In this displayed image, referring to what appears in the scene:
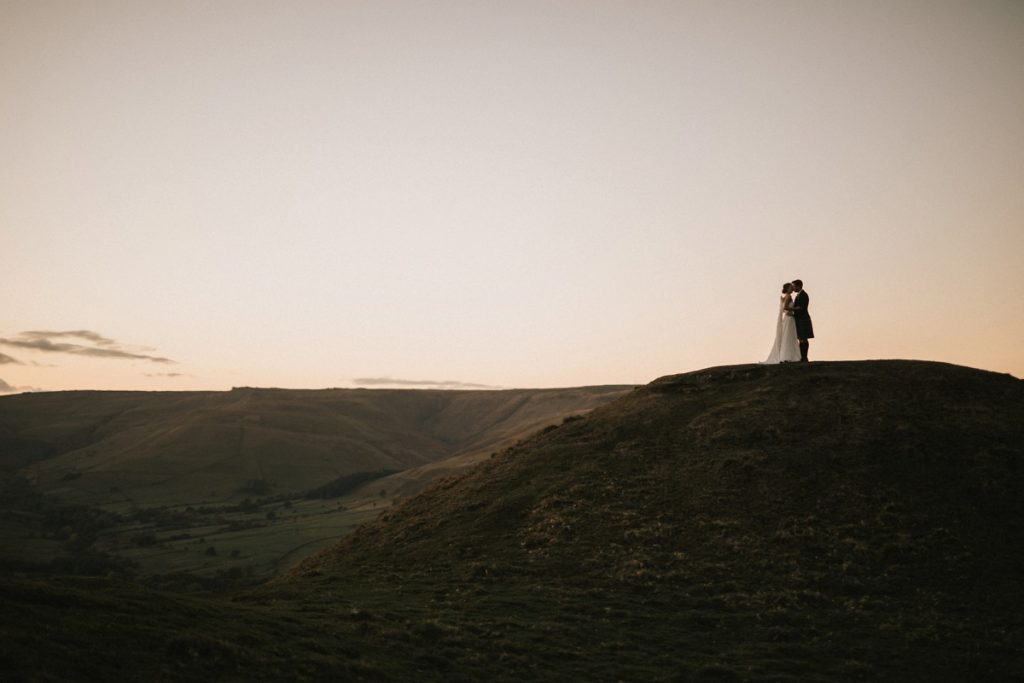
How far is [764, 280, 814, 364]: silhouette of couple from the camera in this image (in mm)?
40469

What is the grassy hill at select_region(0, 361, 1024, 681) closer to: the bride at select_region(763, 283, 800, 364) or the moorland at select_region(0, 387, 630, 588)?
the bride at select_region(763, 283, 800, 364)

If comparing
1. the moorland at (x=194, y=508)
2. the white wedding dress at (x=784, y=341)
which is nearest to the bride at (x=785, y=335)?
the white wedding dress at (x=784, y=341)

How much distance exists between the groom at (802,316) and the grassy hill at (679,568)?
132 inches

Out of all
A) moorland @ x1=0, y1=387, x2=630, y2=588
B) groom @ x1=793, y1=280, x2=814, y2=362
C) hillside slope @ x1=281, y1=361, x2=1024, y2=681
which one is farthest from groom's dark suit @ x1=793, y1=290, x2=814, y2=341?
moorland @ x1=0, y1=387, x2=630, y2=588

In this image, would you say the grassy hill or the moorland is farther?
the moorland

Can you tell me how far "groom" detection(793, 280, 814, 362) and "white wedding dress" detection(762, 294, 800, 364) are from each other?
0.49 meters

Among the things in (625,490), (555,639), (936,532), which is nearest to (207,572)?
(625,490)

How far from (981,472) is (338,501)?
129710 millimetres

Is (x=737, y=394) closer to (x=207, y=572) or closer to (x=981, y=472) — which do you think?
(x=981, y=472)

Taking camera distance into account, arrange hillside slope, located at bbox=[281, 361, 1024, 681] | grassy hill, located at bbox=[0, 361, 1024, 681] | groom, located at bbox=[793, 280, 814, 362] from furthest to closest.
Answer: groom, located at bbox=[793, 280, 814, 362] < hillside slope, located at bbox=[281, 361, 1024, 681] < grassy hill, located at bbox=[0, 361, 1024, 681]

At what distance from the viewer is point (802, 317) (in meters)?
41.5

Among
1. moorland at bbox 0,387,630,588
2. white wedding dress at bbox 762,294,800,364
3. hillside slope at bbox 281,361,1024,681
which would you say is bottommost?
moorland at bbox 0,387,630,588

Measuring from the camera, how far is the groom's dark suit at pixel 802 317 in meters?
40.2

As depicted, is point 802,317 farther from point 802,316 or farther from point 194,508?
point 194,508
